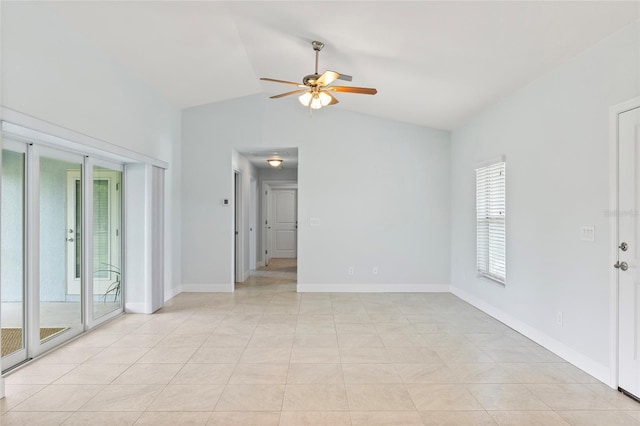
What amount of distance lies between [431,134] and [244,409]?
16.7 ft

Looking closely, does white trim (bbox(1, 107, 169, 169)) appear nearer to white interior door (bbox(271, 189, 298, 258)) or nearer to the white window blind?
the white window blind

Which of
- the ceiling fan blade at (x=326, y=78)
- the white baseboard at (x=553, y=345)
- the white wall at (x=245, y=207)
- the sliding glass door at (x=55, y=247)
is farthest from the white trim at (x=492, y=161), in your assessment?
the sliding glass door at (x=55, y=247)

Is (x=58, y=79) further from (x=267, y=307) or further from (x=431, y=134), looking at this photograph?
(x=431, y=134)

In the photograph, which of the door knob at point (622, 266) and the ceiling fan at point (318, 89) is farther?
the ceiling fan at point (318, 89)

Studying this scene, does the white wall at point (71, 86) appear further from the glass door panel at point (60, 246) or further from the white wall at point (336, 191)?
the white wall at point (336, 191)

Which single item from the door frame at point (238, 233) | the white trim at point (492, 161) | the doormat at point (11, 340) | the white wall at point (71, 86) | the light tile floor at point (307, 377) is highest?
the white wall at point (71, 86)

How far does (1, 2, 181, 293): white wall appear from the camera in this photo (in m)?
2.73

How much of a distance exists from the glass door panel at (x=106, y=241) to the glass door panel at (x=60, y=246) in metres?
0.30

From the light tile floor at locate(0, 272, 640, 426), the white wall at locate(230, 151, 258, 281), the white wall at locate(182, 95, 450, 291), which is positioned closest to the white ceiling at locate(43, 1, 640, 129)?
the white wall at locate(182, 95, 450, 291)

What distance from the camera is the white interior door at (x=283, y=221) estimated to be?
11.0 metres

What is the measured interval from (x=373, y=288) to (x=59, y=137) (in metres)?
4.74

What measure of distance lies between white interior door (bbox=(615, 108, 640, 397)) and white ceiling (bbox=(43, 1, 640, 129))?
32.4 inches

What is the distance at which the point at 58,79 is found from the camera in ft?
10.4

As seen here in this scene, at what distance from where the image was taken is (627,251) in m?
2.67
